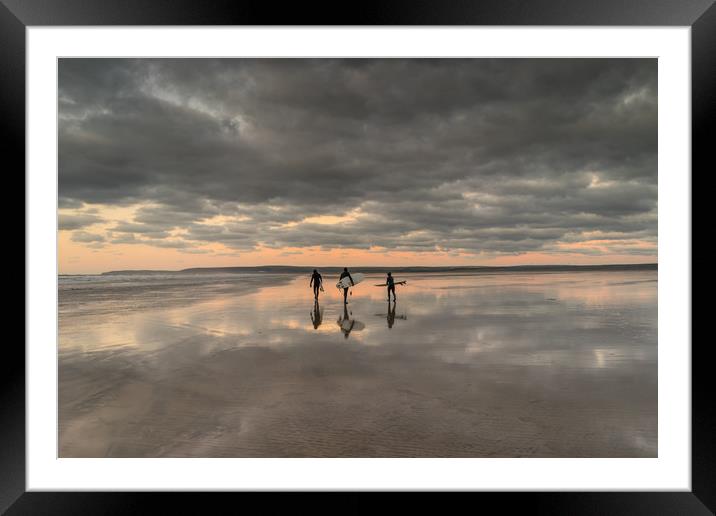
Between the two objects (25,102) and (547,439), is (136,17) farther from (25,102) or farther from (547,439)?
(547,439)

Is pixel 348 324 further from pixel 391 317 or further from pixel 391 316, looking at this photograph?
pixel 391 316

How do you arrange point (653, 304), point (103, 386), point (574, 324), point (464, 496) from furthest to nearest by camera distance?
point (653, 304) → point (574, 324) → point (103, 386) → point (464, 496)

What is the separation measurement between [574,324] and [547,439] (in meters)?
7.45

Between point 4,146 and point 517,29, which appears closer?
point 4,146

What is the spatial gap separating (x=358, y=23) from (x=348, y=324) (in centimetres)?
935

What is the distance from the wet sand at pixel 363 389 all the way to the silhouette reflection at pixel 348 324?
0.09 metres

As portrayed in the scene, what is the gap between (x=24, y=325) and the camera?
2.81 meters

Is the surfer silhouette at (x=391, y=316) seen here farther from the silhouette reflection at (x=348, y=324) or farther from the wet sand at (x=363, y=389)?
the silhouette reflection at (x=348, y=324)

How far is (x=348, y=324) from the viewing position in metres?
11.4

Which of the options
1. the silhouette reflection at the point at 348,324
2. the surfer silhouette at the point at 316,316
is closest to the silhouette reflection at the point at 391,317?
the silhouette reflection at the point at 348,324

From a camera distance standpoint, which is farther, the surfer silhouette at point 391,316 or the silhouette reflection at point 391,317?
the silhouette reflection at point 391,317

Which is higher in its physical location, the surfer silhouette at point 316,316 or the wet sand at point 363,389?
the surfer silhouette at point 316,316

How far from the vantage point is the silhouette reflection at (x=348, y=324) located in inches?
412

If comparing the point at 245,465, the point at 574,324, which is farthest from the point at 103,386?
the point at 574,324
